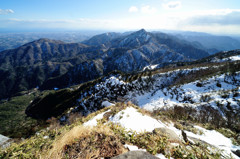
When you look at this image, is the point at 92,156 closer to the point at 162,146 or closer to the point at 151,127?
the point at 162,146

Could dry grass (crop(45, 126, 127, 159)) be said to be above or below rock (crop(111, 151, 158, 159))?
below

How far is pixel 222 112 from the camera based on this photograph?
39.9 feet

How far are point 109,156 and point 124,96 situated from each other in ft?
101

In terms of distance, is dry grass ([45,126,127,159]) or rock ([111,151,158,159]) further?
dry grass ([45,126,127,159])

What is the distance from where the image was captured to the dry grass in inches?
119

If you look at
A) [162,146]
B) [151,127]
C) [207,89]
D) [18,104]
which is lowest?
[18,104]

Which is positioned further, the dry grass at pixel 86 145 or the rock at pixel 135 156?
the dry grass at pixel 86 145

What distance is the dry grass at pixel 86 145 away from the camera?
3.02 m

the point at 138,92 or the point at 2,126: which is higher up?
the point at 138,92

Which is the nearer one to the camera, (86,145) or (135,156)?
(135,156)

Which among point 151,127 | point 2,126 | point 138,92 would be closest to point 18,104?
point 2,126

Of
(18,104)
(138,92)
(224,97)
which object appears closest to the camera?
(224,97)

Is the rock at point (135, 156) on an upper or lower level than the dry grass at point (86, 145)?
upper

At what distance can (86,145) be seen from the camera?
3246 millimetres
